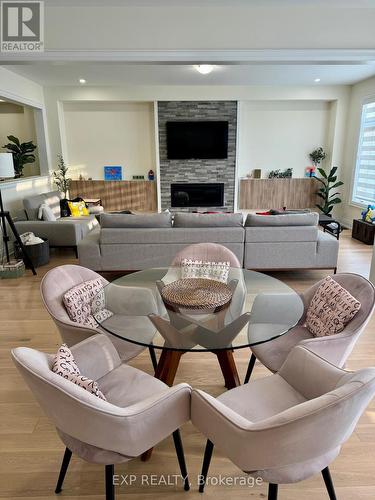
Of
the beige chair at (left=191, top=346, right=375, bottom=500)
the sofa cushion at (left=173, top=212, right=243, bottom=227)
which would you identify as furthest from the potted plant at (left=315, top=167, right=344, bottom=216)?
the beige chair at (left=191, top=346, right=375, bottom=500)

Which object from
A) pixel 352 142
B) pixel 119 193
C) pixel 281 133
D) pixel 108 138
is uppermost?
pixel 281 133

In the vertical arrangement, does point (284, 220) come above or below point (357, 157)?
below

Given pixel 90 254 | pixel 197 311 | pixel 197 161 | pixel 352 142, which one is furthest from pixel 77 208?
pixel 352 142

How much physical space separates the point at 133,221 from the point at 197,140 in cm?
442

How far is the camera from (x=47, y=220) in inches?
197

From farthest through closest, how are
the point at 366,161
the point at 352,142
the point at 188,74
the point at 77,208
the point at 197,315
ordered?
the point at 352,142, the point at 366,161, the point at 77,208, the point at 188,74, the point at 197,315

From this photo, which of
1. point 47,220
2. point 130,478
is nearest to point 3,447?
point 130,478

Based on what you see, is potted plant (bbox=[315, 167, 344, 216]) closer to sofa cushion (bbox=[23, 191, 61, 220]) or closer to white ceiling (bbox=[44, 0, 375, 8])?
white ceiling (bbox=[44, 0, 375, 8])

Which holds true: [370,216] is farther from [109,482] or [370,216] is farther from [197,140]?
[109,482]

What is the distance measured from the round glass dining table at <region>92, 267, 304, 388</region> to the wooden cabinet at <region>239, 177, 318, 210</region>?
18.8ft

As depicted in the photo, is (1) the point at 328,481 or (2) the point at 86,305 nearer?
(1) the point at 328,481

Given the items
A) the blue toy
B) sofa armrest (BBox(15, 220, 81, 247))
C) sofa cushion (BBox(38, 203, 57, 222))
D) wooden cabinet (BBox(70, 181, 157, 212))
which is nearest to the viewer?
sofa armrest (BBox(15, 220, 81, 247))

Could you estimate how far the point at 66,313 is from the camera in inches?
72.7

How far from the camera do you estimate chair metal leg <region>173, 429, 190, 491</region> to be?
1425 mm
